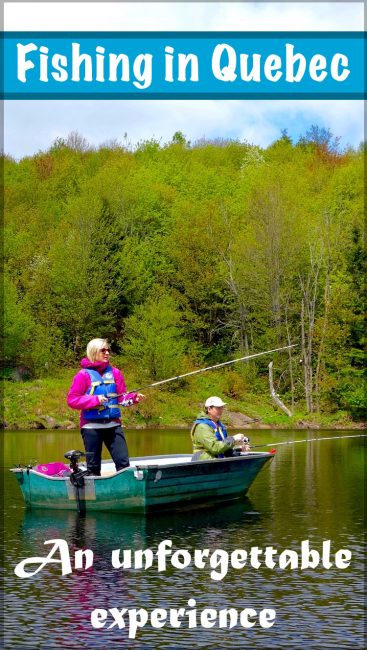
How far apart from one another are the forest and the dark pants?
34.4 m

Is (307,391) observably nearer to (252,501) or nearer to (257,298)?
(257,298)

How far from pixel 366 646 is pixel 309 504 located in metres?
9.52

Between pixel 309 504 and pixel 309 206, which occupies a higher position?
pixel 309 206

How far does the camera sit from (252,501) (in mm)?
19672

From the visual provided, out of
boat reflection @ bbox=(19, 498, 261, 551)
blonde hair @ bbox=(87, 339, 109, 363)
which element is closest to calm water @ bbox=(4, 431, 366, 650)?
boat reflection @ bbox=(19, 498, 261, 551)

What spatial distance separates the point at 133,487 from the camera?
17531 mm

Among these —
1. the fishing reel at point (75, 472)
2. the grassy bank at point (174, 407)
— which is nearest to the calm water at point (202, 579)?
the fishing reel at point (75, 472)

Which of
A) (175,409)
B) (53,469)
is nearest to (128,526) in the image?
(53,469)

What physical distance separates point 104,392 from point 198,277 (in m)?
46.2

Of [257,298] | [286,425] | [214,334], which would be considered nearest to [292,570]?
[286,425]

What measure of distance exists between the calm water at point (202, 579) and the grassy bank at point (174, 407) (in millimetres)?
27088

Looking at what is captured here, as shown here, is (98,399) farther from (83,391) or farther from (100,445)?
(100,445)

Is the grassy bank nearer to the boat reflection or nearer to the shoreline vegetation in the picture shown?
the shoreline vegetation

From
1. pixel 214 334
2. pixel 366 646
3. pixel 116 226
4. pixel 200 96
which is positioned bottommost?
pixel 366 646
